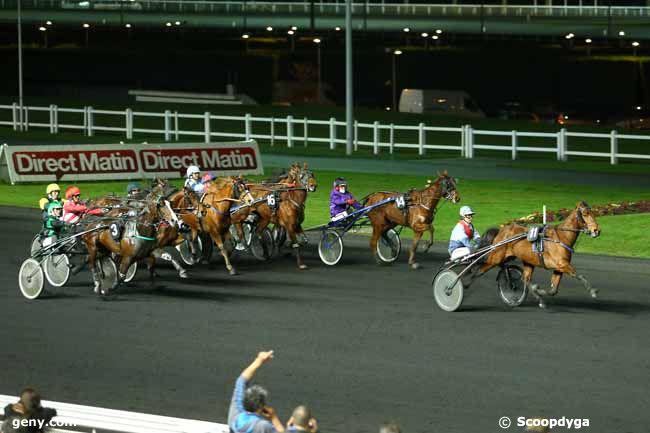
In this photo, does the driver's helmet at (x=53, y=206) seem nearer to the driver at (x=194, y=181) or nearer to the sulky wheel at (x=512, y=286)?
the driver at (x=194, y=181)

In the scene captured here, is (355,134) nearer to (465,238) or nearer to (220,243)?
(220,243)

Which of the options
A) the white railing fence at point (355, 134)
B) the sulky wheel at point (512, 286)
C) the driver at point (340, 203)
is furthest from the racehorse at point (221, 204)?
the white railing fence at point (355, 134)

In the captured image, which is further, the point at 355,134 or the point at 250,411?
the point at 355,134

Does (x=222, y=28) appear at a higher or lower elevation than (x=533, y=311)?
higher

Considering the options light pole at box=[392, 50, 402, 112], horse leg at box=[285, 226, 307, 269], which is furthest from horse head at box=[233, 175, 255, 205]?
light pole at box=[392, 50, 402, 112]

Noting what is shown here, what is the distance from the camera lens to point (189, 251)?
22.0 meters

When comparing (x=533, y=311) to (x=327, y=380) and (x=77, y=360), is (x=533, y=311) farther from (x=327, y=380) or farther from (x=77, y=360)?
(x=77, y=360)

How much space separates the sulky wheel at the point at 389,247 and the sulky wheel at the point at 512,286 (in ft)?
14.4

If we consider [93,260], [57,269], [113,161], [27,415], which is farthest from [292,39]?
[27,415]

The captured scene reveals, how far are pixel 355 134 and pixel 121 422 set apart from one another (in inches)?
1318

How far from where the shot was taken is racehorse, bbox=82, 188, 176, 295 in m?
18.3

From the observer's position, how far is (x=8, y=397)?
12.7 metres

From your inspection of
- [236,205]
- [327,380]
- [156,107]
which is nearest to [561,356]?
[327,380]

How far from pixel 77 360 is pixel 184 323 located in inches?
91.1
